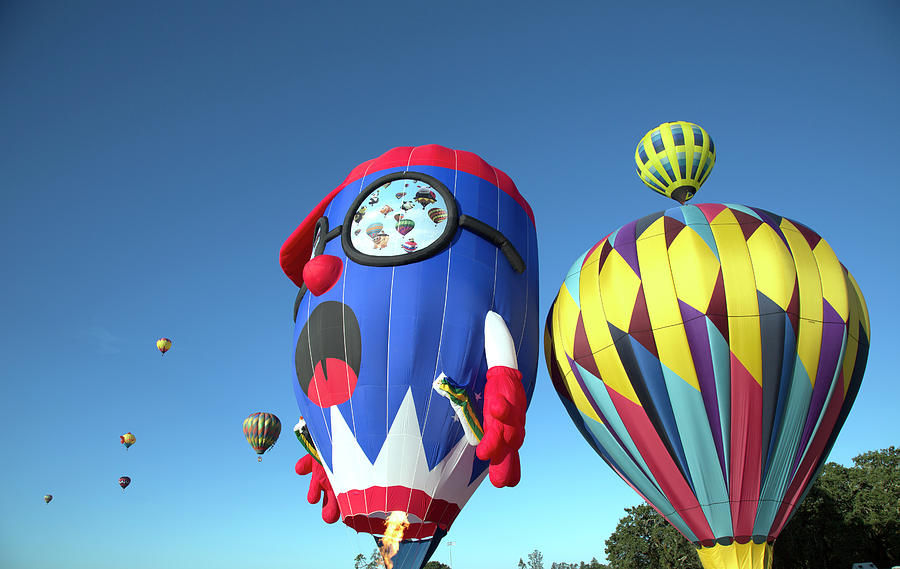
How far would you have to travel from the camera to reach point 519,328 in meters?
10.2

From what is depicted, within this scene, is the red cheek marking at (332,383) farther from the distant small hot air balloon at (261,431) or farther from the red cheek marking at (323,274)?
the distant small hot air balloon at (261,431)

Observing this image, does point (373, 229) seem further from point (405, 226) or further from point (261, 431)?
point (261, 431)

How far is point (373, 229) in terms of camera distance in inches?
384

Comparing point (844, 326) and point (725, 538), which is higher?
point (844, 326)

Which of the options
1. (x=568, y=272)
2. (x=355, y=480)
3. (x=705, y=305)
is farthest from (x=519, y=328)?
(x=355, y=480)

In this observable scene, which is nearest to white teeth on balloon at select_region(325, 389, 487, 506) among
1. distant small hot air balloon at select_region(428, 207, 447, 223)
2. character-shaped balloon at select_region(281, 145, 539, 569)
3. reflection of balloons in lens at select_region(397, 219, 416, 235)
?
character-shaped balloon at select_region(281, 145, 539, 569)

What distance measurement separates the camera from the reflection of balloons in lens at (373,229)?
9703 mm

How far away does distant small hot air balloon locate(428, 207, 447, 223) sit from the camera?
975cm

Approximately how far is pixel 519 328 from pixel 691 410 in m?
3.05

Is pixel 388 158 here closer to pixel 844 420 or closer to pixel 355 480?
pixel 355 480

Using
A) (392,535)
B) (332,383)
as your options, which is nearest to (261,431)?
(332,383)

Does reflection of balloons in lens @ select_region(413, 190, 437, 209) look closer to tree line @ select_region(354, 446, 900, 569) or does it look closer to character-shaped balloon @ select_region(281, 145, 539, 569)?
character-shaped balloon @ select_region(281, 145, 539, 569)

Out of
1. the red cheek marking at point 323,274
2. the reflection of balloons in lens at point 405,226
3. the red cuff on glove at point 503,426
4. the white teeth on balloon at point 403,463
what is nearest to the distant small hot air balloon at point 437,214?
the reflection of balloons in lens at point 405,226

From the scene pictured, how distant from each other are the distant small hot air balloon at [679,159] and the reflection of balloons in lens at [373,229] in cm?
650
